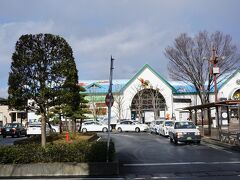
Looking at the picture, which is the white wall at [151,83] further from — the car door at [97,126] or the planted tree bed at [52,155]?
the planted tree bed at [52,155]

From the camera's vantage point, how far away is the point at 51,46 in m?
17.3

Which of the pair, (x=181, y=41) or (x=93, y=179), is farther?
(x=181, y=41)

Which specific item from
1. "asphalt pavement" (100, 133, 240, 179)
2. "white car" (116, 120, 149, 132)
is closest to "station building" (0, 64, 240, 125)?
"white car" (116, 120, 149, 132)

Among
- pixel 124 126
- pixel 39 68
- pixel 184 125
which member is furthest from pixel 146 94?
pixel 39 68

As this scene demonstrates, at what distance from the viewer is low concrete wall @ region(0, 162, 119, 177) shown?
13656 mm

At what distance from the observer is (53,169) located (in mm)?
13695

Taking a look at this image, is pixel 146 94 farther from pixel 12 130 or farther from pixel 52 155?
pixel 52 155

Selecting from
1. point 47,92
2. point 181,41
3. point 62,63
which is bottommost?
point 47,92

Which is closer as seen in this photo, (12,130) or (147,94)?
(12,130)

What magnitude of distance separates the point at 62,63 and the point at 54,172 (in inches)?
210

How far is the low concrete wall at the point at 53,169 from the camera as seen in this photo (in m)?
13.7

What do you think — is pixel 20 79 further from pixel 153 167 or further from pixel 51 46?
pixel 153 167

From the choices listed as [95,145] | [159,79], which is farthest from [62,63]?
[159,79]

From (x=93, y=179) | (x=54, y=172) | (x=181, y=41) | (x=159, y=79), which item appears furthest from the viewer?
(x=159, y=79)
